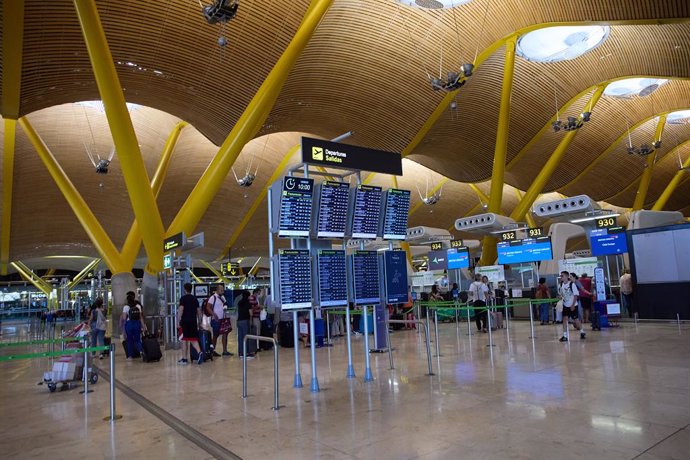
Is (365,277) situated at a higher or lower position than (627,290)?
higher

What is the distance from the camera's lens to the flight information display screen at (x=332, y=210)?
771cm

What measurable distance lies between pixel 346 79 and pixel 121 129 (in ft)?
30.3

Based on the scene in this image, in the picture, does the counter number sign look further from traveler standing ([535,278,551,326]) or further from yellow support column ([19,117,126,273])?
yellow support column ([19,117,126,273])

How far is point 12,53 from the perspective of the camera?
1321 centimetres

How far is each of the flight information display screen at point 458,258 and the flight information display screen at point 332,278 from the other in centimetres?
1713

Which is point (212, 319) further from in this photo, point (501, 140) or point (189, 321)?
point (501, 140)

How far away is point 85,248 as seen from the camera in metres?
44.7

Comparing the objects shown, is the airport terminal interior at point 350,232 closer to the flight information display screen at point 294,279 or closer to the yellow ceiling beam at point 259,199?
the flight information display screen at point 294,279

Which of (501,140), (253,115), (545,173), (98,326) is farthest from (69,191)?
(545,173)

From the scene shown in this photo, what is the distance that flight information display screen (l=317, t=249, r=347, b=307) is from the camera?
7.50 m

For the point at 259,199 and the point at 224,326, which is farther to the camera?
the point at 259,199

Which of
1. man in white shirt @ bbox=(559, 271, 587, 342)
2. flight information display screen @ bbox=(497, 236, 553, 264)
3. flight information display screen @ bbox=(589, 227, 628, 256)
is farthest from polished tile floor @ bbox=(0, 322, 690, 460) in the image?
flight information display screen @ bbox=(497, 236, 553, 264)

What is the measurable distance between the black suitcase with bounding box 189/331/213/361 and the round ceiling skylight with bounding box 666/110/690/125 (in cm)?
3421

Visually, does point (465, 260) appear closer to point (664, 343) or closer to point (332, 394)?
point (664, 343)
